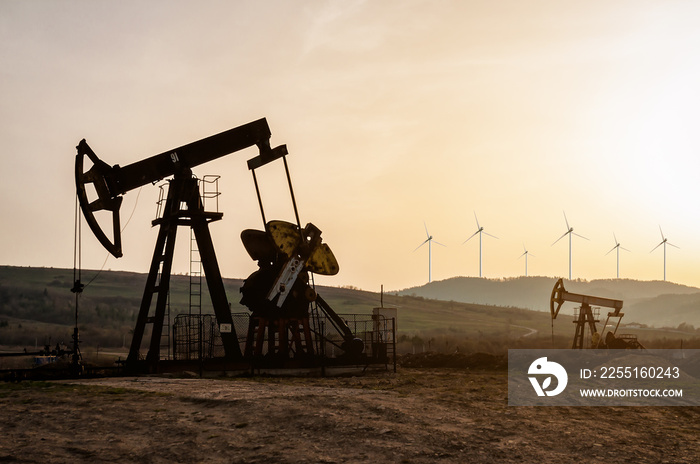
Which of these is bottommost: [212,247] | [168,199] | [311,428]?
[311,428]

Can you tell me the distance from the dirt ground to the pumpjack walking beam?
3.90 meters

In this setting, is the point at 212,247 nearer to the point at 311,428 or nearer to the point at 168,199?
the point at 168,199

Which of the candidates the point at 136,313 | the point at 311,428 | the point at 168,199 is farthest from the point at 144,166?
the point at 136,313

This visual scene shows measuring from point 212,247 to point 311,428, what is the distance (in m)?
9.36

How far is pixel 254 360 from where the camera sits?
1783 centimetres

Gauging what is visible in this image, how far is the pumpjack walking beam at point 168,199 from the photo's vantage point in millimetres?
16953

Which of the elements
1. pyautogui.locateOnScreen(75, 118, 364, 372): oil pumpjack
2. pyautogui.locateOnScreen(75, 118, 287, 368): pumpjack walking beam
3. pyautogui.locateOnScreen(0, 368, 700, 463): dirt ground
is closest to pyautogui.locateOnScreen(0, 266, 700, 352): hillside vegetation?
pyautogui.locateOnScreen(75, 118, 364, 372): oil pumpjack

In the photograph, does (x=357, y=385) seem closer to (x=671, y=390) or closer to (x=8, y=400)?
(x=8, y=400)

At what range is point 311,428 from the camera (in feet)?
31.9

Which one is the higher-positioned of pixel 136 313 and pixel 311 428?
pixel 136 313

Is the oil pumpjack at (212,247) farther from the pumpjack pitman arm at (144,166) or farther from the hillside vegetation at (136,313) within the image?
the hillside vegetation at (136,313)

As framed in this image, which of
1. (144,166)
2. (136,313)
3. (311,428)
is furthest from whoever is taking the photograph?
(136,313)

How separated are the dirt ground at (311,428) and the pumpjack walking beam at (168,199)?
12.8 ft

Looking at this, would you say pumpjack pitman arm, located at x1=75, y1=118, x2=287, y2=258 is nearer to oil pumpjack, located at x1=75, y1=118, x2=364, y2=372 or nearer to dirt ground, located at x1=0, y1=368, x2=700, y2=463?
oil pumpjack, located at x1=75, y1=118, x2=364, y2=372
